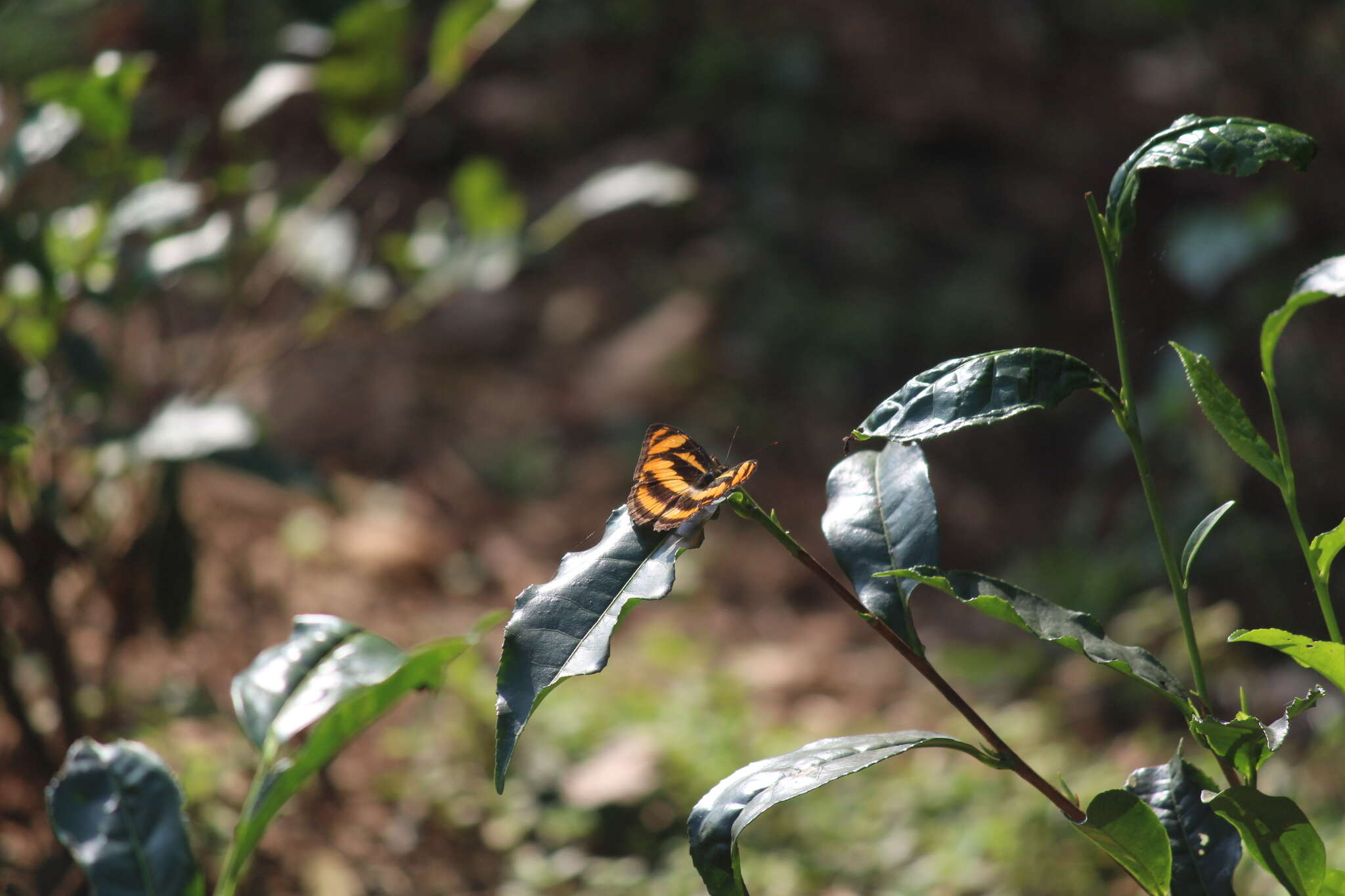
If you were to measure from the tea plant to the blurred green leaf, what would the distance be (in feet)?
3.34

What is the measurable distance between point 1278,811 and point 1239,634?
10 cm

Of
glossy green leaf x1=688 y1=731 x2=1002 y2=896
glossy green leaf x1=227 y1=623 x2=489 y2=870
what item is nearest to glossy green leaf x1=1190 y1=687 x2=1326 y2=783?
glossy green leaf x1=688 y1=731 x2=1002 y2=896

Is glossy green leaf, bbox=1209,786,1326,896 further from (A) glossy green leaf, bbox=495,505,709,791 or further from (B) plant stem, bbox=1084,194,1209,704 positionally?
(A) glossy green leaf, bbox=495,505,709,791

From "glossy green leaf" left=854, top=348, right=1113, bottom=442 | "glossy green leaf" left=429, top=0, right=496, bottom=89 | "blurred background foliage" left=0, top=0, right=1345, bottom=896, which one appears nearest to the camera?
"glossy green leaf" left=854, top=348, right=1113, bottom=442

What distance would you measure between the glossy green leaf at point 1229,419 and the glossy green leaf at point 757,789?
0.71 ft

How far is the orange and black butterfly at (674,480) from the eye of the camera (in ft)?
2.19

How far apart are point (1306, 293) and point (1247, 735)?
227mm

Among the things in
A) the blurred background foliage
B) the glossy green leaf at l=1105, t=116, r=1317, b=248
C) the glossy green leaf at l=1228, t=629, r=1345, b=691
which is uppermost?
the glossy green leaf at l=1105, t=116, r=1317, b=248

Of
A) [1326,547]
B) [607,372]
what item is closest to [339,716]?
[1326,547]

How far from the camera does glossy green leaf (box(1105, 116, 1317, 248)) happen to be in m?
0.58

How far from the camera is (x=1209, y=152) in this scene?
0.58 metres

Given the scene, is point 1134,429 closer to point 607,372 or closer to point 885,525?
point 885,525

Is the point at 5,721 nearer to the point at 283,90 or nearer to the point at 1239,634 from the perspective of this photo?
the point at 283,90

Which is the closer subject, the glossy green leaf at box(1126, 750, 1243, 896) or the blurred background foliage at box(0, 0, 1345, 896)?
the glossy green leaf at box(1126, 750, 1243, 896)
